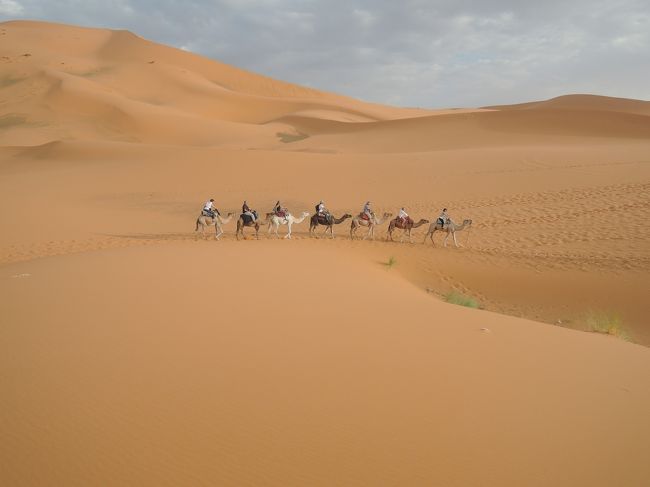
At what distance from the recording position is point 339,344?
5.62 meters

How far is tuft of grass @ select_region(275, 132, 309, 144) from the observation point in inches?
2000

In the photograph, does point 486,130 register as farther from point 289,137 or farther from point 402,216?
point 402,216

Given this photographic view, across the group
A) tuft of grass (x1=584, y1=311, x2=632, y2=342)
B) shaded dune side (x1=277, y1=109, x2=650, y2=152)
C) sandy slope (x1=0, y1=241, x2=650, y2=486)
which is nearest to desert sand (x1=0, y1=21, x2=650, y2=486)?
sandy slope (x1=0, y1=241, x2=650, y2=486)

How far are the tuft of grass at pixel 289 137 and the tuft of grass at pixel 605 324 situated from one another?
41575mm

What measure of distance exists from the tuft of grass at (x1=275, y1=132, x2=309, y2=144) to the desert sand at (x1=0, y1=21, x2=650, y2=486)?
26856 mm

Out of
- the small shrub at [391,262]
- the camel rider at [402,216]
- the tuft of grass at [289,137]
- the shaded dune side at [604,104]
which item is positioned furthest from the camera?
the shaded dune side at [604,104]

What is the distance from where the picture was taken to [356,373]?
4781mm

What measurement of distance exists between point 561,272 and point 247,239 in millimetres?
9574

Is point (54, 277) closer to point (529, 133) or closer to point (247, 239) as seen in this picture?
point (247, 239)

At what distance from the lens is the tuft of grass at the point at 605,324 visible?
29.7 feet

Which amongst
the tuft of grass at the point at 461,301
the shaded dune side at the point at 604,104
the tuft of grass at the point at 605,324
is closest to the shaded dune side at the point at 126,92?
the shaded dune side at the point at 604,104

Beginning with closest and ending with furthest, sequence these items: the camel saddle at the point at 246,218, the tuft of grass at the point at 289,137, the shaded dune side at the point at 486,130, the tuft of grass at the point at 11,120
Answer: the camel saddle at the point at 246,218 < the shaded dune side at the point at 486,130 < the tuft of grass at the point at 11,120 < the tuft of grass at the point at 289,137

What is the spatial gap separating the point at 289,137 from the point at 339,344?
48177mm

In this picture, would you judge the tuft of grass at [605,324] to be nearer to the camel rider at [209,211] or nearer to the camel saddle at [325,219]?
the camel saddle at [325,219]
